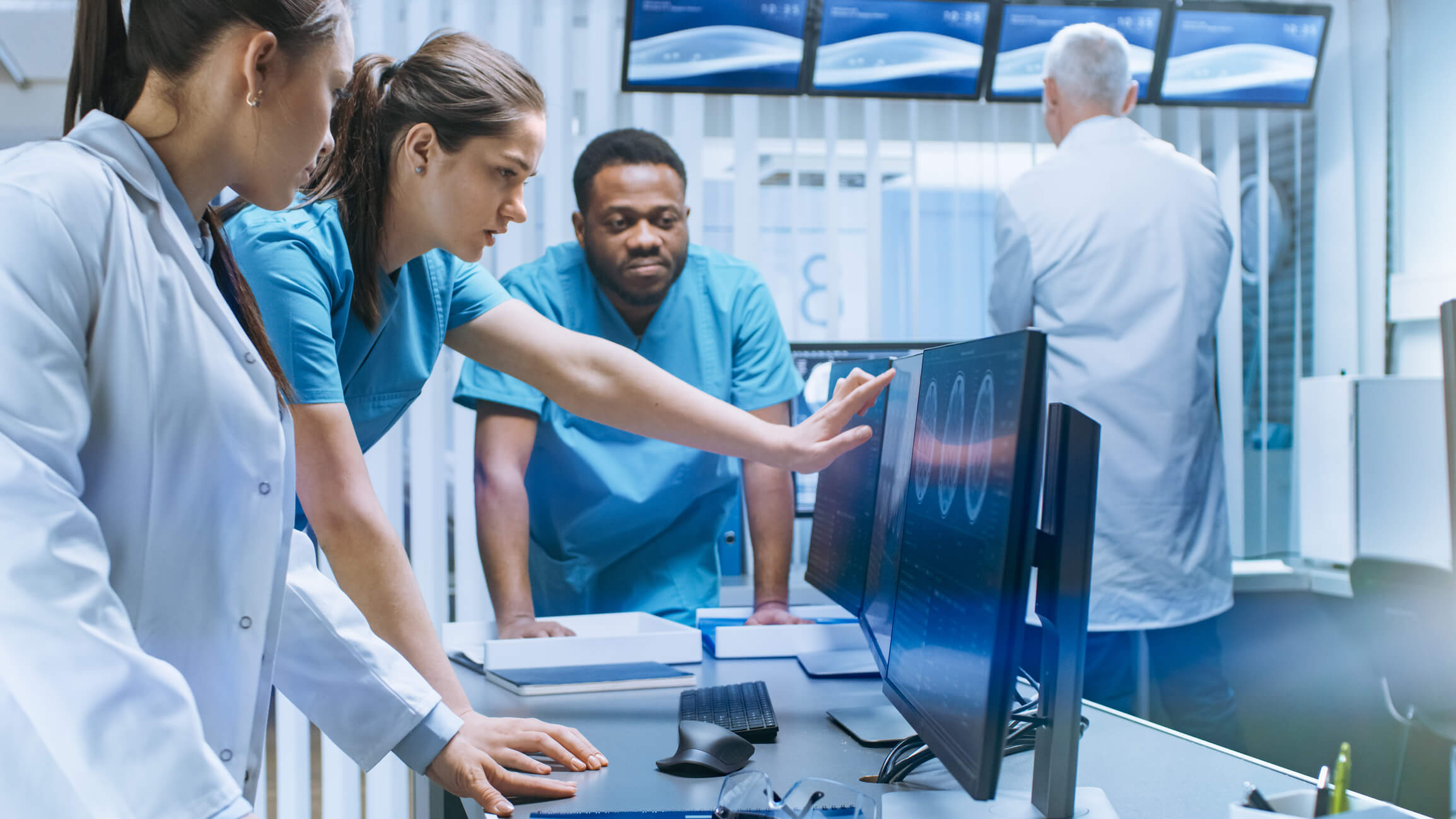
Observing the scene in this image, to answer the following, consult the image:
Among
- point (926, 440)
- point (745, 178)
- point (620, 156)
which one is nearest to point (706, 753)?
point (926, 440)

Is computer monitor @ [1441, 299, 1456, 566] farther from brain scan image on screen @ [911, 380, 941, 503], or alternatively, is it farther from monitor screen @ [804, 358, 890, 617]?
brain scan image on screen @ [911, 380, 941, 503]

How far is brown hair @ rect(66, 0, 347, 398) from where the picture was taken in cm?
79

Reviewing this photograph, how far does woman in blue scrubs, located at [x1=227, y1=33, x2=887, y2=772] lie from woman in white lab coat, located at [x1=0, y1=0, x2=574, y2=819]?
9.9 inches

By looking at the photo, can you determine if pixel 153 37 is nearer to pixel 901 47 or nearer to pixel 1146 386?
pixel 1146 386

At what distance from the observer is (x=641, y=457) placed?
75.3 inches

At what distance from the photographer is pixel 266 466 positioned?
2.73 ft

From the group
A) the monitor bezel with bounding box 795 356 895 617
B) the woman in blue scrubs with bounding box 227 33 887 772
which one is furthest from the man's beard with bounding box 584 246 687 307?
the monitor bezel with bounding box 795 356 895 617

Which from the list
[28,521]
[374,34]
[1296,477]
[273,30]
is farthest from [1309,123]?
[28,521]

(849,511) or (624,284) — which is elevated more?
(624,284)

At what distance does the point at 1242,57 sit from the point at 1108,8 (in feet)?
1.40

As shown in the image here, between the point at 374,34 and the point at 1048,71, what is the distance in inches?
63.1

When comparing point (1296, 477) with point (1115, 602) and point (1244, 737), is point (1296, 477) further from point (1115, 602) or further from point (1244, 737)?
point (1115, 602)

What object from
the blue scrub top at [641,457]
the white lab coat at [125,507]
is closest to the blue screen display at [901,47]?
the blue scrub top at [641,457]

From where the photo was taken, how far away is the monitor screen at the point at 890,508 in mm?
1048
